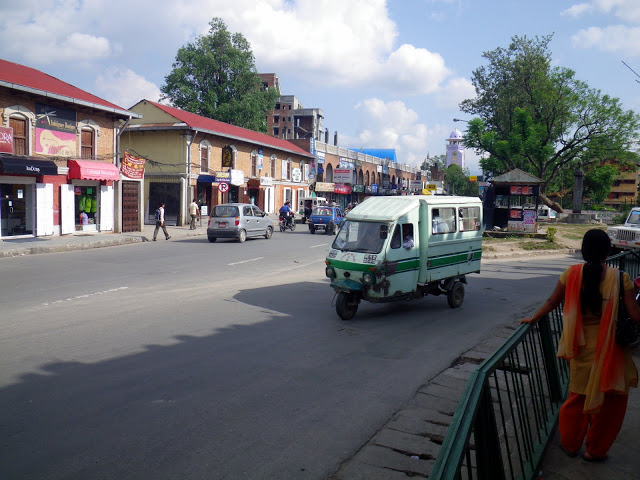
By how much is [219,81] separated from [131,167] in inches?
1118

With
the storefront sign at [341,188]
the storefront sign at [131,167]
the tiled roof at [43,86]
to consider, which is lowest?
the storefront sign at [131,167]

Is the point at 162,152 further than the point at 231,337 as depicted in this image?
Yes

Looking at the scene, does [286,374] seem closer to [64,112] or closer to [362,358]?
[362,358]

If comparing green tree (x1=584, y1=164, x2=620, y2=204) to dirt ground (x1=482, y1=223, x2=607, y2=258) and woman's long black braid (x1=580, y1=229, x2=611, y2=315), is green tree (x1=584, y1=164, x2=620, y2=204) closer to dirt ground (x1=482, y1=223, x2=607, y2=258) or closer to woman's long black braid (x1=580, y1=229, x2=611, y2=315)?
dirt ground (x1=482, y1=223, x2=607, y2=258)

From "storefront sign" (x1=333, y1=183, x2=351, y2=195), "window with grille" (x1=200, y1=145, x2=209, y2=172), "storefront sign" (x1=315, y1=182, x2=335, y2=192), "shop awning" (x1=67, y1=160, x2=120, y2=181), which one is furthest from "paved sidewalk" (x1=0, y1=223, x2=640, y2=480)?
"storefront sign" (x1=333, y1=183, x2=351, y2=195)

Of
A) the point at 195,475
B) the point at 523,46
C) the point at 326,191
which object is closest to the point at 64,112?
the point at 195,475

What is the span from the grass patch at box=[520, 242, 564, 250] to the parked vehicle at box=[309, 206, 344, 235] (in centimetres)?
1067

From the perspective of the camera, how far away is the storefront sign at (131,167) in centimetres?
2706

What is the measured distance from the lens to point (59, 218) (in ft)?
78.3

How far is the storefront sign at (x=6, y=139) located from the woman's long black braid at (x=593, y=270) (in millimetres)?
22544

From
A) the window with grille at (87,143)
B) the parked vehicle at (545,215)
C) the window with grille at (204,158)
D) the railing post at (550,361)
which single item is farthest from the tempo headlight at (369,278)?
the parked vehicle at (545,215)

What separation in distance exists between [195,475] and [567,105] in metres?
48.2

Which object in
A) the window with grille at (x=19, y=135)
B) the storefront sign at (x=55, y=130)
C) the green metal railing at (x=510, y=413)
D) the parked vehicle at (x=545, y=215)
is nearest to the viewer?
the green metal railing at (x=510, y=413)

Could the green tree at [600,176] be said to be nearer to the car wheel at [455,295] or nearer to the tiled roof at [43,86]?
the tiled roof at [43,86]
